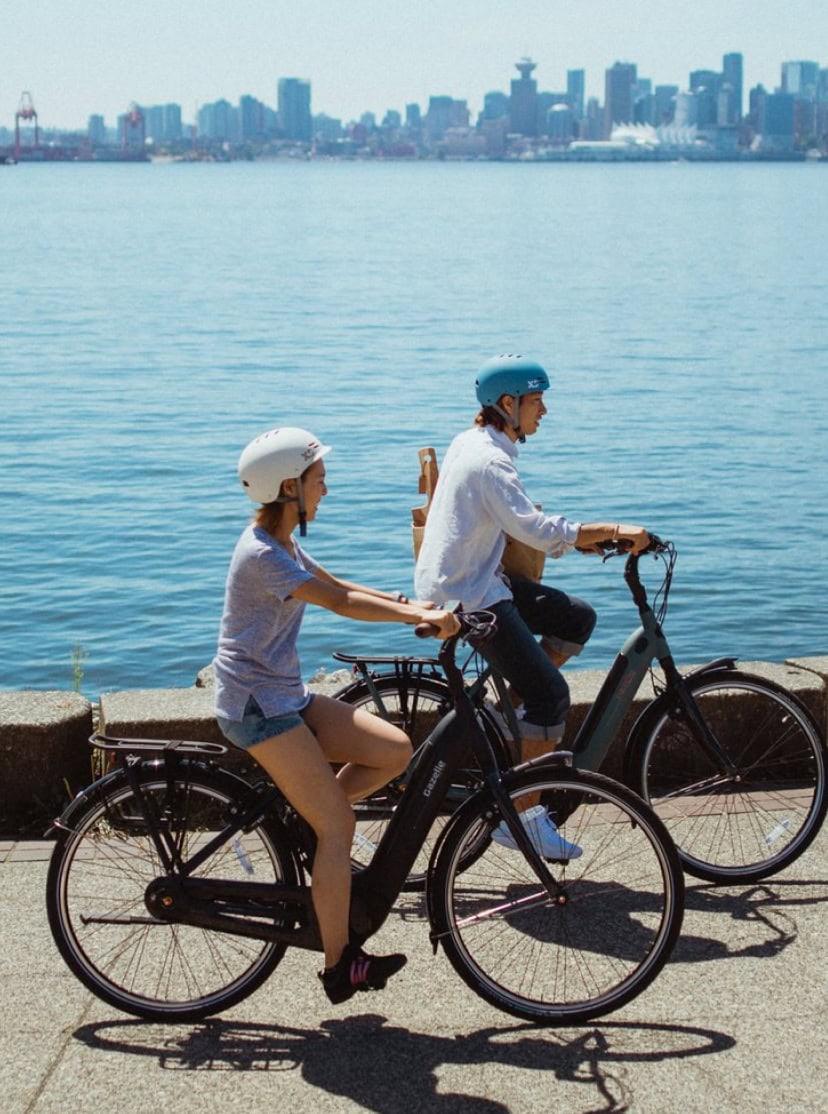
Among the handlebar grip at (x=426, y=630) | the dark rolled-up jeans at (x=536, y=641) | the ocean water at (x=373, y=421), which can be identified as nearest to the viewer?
the handlebar grip at (x=426, y=630)

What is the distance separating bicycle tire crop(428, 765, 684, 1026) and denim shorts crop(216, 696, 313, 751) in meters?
0.54

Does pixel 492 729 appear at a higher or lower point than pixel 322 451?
lower

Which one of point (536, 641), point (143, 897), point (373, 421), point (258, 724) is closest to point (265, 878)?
point (143, 897)

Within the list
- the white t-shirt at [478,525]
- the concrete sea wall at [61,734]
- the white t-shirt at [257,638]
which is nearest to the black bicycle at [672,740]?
the white t-shirt at [478,525]

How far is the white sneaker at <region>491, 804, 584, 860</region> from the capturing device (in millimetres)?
5059

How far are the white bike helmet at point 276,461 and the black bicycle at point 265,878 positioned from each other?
2.06ft

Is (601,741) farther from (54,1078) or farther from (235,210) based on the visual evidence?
(235,210)

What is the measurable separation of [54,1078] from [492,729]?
181 cm

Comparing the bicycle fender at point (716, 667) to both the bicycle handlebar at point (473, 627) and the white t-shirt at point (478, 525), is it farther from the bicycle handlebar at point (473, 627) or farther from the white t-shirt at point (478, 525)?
the bicycle handlebar at point (473, 627)

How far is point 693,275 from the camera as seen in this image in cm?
6050

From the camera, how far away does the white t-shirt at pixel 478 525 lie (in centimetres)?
581

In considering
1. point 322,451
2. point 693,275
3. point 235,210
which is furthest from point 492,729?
point 235,210

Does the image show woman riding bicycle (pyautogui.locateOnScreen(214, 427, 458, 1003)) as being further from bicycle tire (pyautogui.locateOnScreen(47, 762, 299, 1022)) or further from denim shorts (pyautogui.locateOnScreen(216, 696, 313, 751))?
bicycle tire (pyautogui.locateOnScreen(47, 762, 299, 1022))

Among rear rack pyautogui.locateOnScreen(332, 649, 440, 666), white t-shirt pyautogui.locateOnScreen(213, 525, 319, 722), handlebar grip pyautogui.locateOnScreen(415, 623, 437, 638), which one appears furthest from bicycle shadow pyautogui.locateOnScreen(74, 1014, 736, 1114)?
rear rack pyautogui.locateOnScreen(332, 649, 440, 666)
